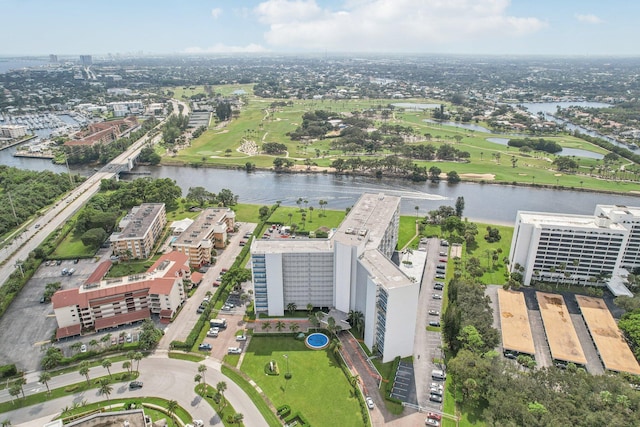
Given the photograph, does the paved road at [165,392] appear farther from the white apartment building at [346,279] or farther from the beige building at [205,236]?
the beige building at [205,236]

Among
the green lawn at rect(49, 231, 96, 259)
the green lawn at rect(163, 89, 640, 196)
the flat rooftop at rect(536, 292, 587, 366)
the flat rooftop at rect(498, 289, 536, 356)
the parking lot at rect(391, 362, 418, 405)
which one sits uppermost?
the green lawn at rect(163, 89, 640, 196)

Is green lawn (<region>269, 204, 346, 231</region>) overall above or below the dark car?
above

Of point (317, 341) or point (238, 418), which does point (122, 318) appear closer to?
point (238, 418)

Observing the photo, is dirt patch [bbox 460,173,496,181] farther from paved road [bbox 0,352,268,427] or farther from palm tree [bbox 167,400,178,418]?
palm tree [bbox 167,400,178,418]

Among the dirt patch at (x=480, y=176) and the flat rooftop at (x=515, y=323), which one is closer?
the flat rooftop at (x=515, y=323)

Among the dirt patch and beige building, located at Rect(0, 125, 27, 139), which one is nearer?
the dirt patch

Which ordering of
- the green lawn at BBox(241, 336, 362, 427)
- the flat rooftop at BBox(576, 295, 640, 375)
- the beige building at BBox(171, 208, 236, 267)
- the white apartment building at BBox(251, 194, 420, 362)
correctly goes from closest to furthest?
1. the green lawn at BBox(241, 336, 362, 427)
2. the flat rooftop at BBox(576, 295, 640, 375)
3. the white apartment building at BBox(251, 194, 420, 362)
4. the beige building at BBox(171, 208, 236, 267)

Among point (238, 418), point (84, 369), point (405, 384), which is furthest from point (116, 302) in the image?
point (405, 384)

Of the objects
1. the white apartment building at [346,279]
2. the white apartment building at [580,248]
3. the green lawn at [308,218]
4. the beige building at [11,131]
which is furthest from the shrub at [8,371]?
the beige building at [11,131]

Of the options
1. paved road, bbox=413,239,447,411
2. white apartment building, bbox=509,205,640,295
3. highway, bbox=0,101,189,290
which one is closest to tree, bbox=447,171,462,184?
paved road, bbox=413,239,447,411
